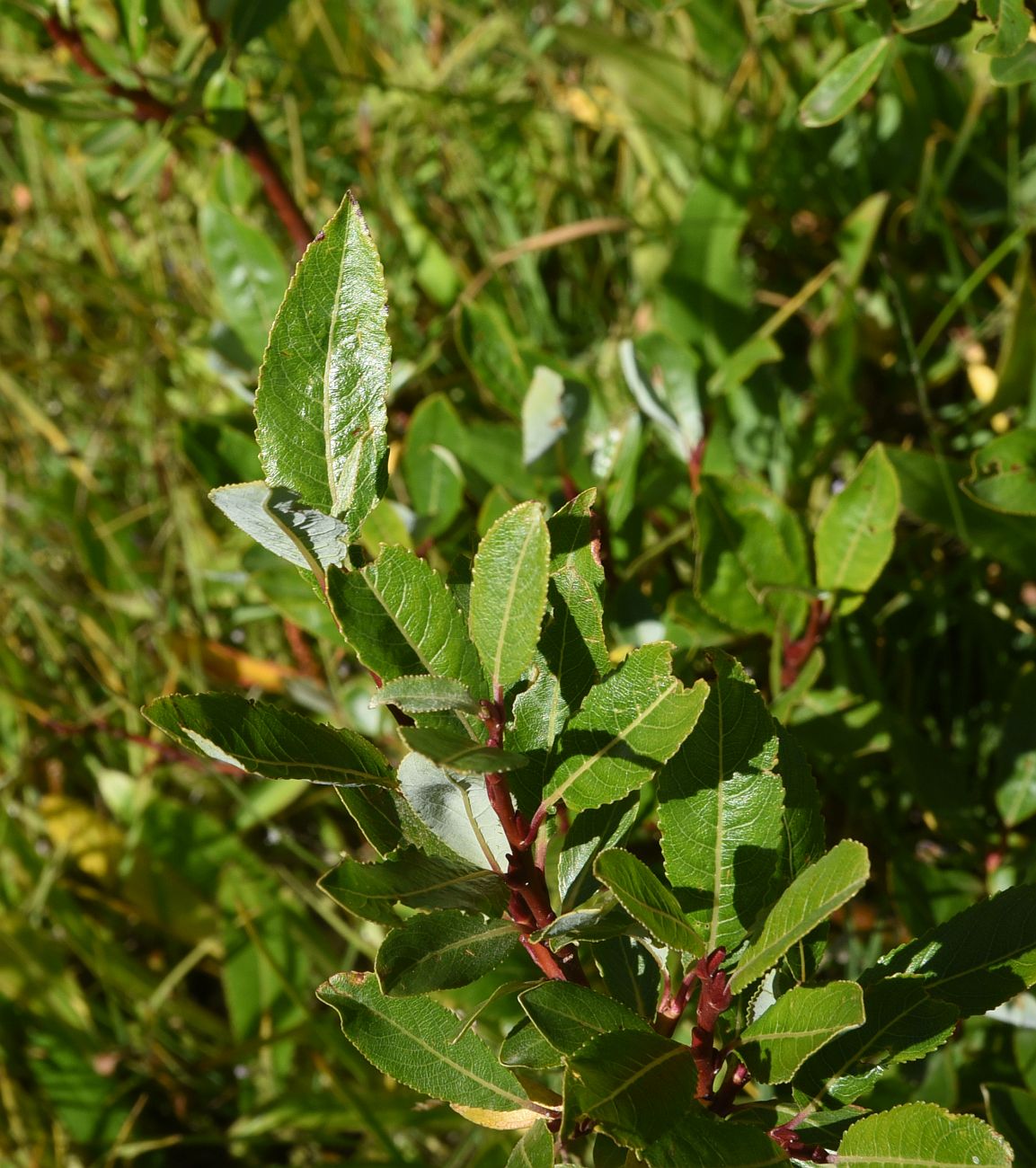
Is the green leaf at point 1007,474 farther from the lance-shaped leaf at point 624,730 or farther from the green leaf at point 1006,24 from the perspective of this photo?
the lance-shaped leaf at point 624,730

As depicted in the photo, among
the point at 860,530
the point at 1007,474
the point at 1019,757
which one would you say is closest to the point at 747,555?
the point at 860,530

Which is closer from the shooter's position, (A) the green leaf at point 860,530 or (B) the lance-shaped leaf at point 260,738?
(B) the lance-shaped leaf at point 260,738

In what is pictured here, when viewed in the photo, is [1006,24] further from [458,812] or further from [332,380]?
[458,812]

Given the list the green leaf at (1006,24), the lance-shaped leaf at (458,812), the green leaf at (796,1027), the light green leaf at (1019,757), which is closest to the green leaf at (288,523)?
the lance-shaped leaf at (458,812)

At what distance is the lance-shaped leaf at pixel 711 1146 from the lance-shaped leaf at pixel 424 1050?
0.17m

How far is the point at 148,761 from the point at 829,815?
1.09m

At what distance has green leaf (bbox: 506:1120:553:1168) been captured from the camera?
725 mm

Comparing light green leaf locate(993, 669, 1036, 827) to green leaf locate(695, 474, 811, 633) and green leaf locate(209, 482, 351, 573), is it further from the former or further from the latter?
green leaf locate(209, 482, 351, 573)

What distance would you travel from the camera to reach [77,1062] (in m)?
1.73

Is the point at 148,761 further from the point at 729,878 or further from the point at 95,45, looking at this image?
the point at 729,878

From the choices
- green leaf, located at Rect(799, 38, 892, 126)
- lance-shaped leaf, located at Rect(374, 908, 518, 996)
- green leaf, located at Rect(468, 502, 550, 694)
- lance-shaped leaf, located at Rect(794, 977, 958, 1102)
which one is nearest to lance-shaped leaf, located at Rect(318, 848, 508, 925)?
lance-shaped leaf, located at Rect(374, 908, 518, 996)

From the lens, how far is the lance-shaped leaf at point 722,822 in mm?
751

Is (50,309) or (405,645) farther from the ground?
(50,309)

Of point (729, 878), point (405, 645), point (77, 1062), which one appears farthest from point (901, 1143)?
point (77, 1062)
